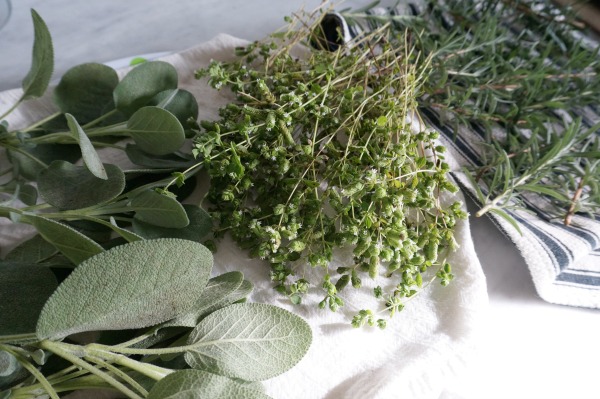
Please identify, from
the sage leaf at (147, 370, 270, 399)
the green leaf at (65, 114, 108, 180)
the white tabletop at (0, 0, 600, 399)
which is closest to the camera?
the sage leaf at (147, 370, 270, 399)

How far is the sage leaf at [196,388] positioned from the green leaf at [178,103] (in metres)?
Result: 0.30

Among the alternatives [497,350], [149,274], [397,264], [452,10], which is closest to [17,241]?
[149,274]

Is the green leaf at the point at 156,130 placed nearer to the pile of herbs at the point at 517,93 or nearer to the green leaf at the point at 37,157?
the green leaf at the point at 37,157

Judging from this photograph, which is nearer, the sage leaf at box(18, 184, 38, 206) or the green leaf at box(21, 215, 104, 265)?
the green leaf at box(21, 215, 104, 265)

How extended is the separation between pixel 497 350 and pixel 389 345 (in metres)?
0.13

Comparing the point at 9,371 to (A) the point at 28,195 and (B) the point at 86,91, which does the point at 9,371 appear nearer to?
(A) the point at 28,195

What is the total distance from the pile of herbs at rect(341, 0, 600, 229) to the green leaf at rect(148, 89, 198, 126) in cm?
24

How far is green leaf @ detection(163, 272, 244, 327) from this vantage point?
0.46 m

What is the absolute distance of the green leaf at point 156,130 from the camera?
0.54 metres

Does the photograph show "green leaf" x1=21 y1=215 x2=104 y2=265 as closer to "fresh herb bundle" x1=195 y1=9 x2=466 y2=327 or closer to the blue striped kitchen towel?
"fresh herb bundle" x1=195 y1=9 x2=466 y2=327

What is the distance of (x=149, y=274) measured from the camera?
41 cm

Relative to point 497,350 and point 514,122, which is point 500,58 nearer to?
point 514,122

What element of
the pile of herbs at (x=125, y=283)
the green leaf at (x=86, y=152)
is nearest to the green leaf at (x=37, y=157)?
the pile of herbs at (x=125, y=283)

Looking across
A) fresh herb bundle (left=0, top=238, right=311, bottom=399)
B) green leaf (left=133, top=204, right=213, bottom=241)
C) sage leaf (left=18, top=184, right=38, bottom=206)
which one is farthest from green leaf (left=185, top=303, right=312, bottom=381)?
sage leaf (left=18, top=184, right=38, bottom=206)
